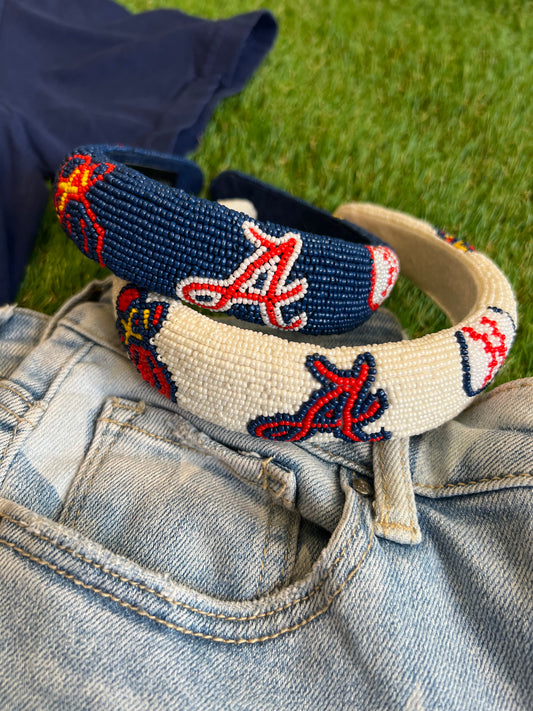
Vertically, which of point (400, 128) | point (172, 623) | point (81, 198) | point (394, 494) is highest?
point (400, 128)

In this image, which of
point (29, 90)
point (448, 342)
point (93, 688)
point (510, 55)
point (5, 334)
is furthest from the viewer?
point (510, 55)

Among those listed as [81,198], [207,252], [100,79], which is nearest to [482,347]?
[207,252]

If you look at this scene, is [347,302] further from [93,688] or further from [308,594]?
[93,688]

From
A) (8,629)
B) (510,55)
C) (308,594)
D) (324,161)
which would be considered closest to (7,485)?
(8,629)

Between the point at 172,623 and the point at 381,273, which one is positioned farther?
the point at 381,273

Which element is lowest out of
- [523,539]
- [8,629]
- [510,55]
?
[8,629]

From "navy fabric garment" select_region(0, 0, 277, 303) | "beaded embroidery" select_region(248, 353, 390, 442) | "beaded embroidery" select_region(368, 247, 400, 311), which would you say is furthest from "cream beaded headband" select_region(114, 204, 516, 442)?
"navy fabric garment" select_region(0, 0, 277, 303)

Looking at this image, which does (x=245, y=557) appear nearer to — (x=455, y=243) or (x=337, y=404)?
(x=337, y=404)
